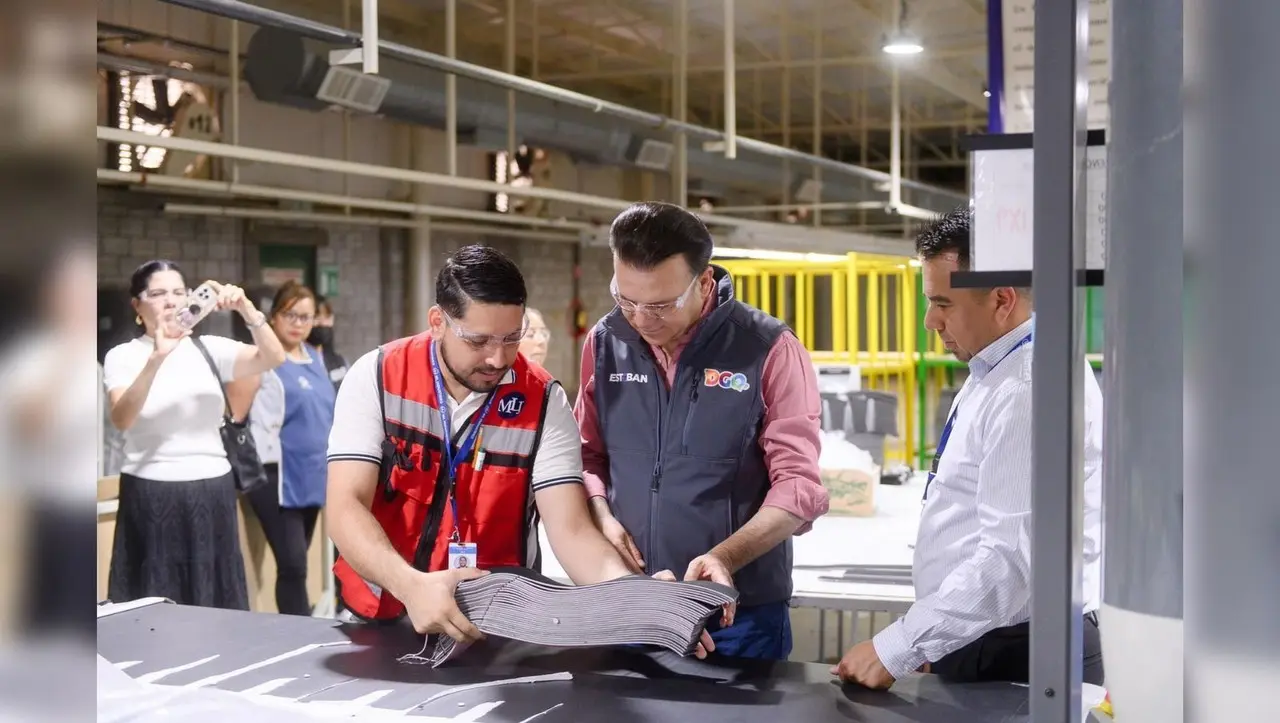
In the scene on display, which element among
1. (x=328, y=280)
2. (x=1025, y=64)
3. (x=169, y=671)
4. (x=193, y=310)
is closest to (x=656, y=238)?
(x=169, y=671)

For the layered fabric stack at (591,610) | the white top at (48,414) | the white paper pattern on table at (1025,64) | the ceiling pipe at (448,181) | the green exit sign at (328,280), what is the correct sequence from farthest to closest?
1. the green exit sign at (328,280)
2. the ceiling pipe at (448,181)
3. the white paper pattern on table at (1025,64)
4. the layered fabric stack at (591,610)
5. the white top at (48,414)

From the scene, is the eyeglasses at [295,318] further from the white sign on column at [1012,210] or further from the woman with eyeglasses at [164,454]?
the white sign on column at [1012,210]

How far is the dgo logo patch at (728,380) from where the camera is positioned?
2.35 m

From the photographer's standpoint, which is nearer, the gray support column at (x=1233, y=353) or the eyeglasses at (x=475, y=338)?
the gray support column at (x=1233, y=353)

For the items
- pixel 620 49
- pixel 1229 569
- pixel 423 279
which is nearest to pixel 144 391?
pixel 1229 569

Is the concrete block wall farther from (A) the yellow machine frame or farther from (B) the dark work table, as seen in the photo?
(B) the dark work table

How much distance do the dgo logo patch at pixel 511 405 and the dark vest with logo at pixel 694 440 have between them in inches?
8.7

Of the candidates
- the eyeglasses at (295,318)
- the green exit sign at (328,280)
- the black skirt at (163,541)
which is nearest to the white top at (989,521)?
the black skirt at (163,541)

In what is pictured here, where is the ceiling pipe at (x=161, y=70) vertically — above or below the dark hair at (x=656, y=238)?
above

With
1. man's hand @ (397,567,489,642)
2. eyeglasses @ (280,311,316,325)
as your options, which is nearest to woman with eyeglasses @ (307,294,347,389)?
eyeglasses @ (280,311,316,325)

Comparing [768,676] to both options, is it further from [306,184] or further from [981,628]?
[306,184]

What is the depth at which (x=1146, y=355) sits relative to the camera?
1.40 meters

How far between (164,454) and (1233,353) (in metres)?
3.89

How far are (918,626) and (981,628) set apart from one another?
0.32 ft
